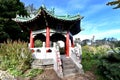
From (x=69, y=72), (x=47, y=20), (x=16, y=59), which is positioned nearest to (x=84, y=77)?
(x=69, y=72)

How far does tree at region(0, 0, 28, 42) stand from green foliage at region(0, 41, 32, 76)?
8.34m

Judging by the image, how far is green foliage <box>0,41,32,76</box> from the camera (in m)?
12.2

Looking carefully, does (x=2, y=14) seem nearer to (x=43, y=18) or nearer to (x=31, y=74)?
(x=43, y=18)

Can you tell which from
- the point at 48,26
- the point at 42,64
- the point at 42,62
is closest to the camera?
the point at 42,64

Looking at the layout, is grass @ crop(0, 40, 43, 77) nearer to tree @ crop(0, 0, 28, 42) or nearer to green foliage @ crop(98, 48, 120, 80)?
green foliage @ crop(98, 48, 120, 80)


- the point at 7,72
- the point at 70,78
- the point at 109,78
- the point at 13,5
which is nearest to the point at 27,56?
the point at 7,72

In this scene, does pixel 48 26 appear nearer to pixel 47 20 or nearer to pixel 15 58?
pixel 47 20

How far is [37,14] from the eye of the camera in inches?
570

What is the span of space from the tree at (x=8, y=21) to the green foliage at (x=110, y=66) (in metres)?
12.3

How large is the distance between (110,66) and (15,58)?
6.29 meters

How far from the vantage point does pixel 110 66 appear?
11828mm

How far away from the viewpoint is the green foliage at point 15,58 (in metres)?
12.2

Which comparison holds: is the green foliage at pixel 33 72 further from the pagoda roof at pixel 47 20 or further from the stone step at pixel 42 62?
the pagoda roof at pixel 47 20

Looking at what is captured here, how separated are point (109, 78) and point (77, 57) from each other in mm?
3183
